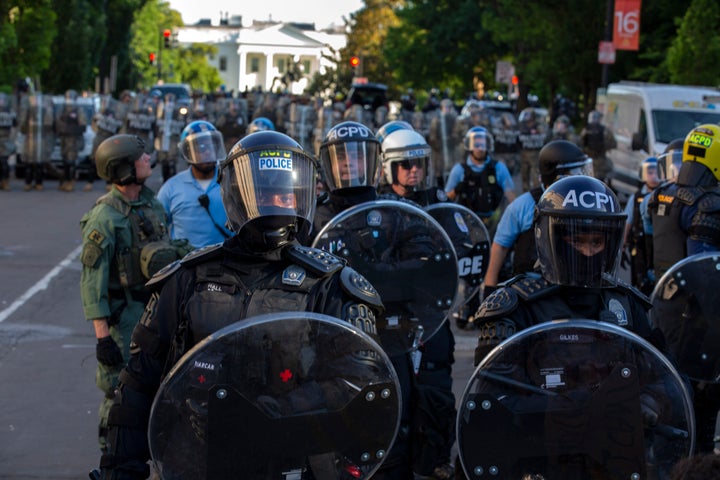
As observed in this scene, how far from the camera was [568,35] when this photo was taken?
3412 cm

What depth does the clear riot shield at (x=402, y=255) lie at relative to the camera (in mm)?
5344

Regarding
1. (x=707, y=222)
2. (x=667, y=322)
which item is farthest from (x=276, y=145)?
(x=707, y=222)

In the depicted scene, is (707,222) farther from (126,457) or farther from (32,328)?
(32,328)

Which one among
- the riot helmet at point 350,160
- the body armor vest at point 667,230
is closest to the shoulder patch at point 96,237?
the riot helmet at point 350,160

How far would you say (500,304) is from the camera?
3889mm

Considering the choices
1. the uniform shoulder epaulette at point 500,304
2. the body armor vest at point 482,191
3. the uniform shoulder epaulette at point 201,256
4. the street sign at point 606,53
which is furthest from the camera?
the street sign at point 606,53

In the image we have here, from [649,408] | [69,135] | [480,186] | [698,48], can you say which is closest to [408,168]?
[649,408]

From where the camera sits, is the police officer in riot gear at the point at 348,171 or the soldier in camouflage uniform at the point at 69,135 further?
the soldier in camouflage uniform at the point at 69,135

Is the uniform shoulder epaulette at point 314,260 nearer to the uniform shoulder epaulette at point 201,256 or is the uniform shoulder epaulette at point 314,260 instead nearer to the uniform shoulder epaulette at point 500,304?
the uniform shoulder epaulette at point 201,256

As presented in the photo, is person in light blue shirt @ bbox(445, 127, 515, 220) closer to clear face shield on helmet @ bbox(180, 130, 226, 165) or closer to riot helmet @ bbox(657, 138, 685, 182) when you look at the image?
riot helmet @ bbox(657, 138, 685, 182)

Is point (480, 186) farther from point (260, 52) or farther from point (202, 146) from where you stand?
point (260, 52)

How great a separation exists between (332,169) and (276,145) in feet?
8.25

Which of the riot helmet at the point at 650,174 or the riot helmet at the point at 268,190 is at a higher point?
the riot helmet at the point at 268,190

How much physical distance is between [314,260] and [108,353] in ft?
8.81
